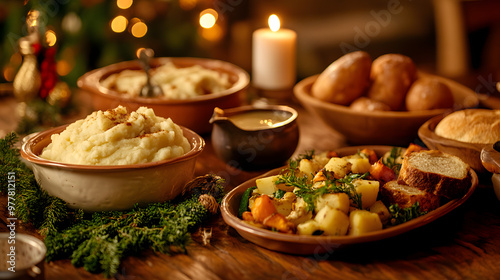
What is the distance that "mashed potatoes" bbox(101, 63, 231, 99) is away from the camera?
2.38m

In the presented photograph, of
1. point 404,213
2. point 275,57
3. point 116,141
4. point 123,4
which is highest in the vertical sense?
point 123,4

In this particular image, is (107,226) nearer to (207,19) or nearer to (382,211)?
(382,211)

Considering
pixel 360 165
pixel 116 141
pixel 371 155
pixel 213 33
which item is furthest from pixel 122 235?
pixel 213 33

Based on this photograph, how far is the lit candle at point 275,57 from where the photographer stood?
2629mm

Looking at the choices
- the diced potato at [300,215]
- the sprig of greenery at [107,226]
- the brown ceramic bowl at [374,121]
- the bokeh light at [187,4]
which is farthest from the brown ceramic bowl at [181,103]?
the bokeh light at [187,4]

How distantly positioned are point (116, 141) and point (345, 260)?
76cm

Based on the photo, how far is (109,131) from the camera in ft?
5.04

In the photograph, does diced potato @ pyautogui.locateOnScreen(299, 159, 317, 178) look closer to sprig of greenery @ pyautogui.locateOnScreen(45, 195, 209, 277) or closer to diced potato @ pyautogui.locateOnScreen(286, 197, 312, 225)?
diced potato @ pyautogui.locateOnScreen(286, 197, 312, 225)

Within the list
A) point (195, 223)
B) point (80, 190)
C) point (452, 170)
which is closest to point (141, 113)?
point (80, 190)

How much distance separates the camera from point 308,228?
1329 mm

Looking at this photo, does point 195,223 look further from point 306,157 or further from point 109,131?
point 306,157

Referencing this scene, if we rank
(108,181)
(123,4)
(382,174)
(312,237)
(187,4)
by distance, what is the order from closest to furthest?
(312,237)
(108,181)
(382,174)
(123,4)
(187,4)

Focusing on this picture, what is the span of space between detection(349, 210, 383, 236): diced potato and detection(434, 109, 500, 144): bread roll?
638 mm

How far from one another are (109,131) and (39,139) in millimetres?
329
